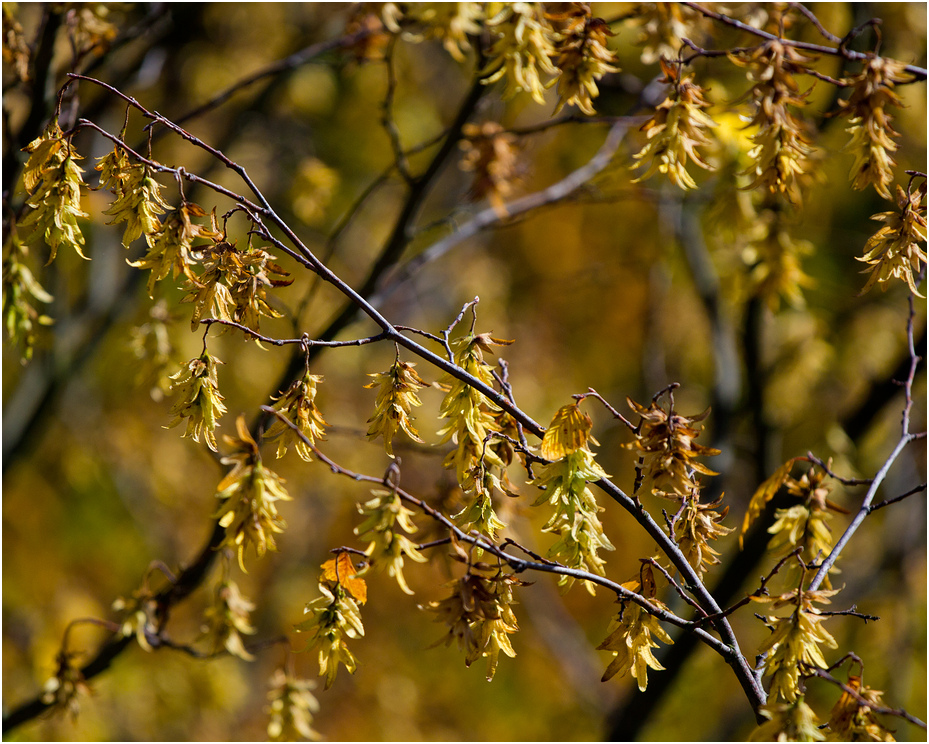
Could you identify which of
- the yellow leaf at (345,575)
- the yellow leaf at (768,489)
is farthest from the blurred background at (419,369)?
the yellow leaf at (345,575)

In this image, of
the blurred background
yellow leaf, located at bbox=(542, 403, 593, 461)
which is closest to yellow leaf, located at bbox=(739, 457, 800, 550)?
yellow leaf, located at bbox=(542, 403, 593, 461)

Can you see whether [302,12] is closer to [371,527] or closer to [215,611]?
[215,611]

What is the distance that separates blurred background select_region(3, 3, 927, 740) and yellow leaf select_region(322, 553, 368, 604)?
113 centimetres

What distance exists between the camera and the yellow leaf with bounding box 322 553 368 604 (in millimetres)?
1490

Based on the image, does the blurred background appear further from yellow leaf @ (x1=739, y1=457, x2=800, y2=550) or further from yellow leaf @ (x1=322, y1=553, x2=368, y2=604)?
yellow leaf @ (x1=322, y1=553, x2=368, y2=604)

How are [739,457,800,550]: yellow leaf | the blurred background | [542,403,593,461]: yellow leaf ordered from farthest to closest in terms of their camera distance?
the blurred background
[739,457,800,550]: yellow leaf
[542,403,593,461]: yellow leaf

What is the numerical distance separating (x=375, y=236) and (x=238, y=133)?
147 inches

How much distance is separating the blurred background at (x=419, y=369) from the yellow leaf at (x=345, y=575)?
113 centimetres

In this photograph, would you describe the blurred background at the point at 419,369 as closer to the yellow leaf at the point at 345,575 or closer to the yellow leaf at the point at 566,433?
the yellow leaf at the point at 345,575

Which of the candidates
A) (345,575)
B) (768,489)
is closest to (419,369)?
(768,489)

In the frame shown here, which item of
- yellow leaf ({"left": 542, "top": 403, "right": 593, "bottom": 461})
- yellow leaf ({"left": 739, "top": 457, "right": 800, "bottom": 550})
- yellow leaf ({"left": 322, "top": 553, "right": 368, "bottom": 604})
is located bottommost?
yellow leaf ({"left": 322, "top": 553, "right": 368, "bottom": 604})

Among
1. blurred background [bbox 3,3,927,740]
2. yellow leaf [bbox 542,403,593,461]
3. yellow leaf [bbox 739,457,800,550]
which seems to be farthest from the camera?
blurred background [bbox 3,3,927,740]

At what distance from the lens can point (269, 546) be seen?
1.42 m

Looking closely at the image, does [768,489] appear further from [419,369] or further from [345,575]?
[419,369]
